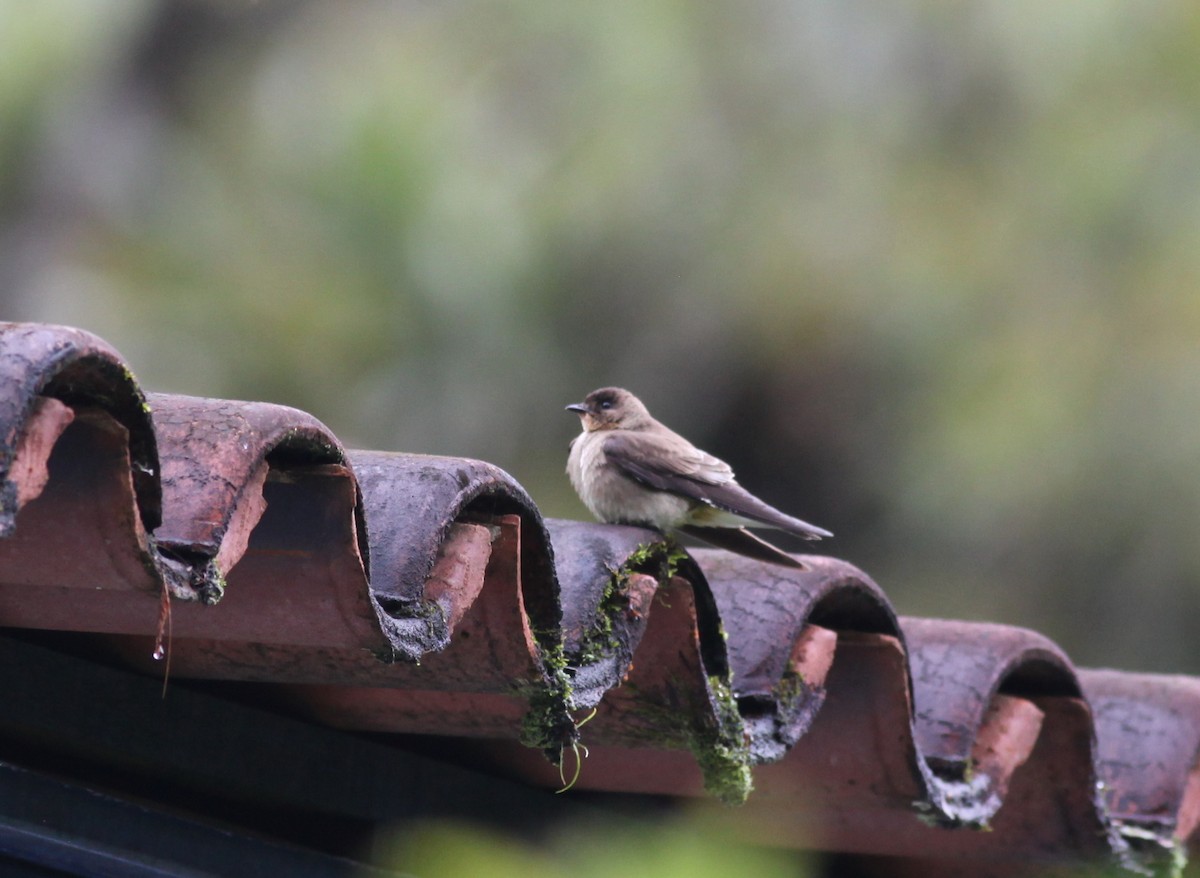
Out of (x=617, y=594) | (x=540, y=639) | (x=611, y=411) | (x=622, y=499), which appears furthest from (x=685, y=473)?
(x=540, y=639)

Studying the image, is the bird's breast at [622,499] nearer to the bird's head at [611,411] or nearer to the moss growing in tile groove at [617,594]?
the bird's head at [611,411]

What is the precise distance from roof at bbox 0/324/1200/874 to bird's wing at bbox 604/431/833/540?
71cm

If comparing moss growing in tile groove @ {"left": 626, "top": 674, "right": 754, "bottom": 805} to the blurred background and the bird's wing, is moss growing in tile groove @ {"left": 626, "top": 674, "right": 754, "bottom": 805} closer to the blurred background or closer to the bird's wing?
the bird's wing

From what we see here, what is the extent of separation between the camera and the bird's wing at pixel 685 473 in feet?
14.1

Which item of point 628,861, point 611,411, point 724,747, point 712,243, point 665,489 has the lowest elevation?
point 712,243

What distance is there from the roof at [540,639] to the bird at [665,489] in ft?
2.35

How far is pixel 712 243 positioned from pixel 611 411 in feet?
31.2

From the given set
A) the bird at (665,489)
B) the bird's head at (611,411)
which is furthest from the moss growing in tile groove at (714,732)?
the bird's head at (611,411)

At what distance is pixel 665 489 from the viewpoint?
4.49 meters

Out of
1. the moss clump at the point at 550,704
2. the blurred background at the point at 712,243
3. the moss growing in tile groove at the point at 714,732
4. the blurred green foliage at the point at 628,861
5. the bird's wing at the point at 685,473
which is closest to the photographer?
the blurred green foliage at the point at 628,861

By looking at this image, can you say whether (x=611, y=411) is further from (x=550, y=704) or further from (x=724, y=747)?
(x=550, y=704)

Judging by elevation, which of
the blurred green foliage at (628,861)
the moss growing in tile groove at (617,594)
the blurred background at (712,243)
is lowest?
the blurred background at (712,243)

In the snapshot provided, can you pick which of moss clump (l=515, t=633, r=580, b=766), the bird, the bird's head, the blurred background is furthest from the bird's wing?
the blurred background

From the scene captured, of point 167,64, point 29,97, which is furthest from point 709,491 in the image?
point 167,64
